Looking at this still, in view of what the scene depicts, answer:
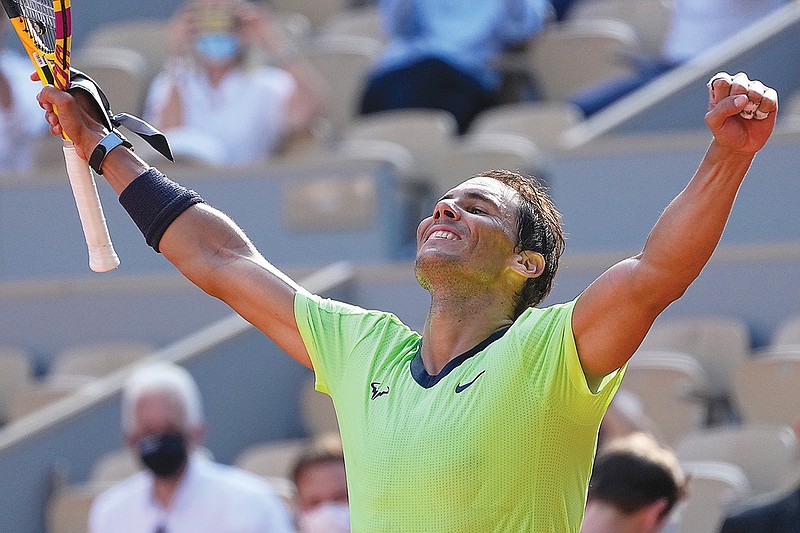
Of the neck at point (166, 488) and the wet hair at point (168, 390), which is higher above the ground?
the wet hair at point (168, 390)

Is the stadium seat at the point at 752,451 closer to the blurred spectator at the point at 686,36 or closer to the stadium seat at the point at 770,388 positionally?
the stadium seat at the point at 770,388

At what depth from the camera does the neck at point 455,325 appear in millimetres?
2715

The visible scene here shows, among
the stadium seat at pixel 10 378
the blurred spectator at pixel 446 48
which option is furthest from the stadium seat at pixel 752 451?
the blurred spectator at pixel 446 48

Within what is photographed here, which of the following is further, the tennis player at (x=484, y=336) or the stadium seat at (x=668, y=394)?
the stadium seat at (x=668, y=394)

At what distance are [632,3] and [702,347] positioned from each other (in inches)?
139

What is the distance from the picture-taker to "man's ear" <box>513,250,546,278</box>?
2.76 m

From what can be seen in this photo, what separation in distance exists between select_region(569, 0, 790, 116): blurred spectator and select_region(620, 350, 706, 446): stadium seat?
8.71 ft

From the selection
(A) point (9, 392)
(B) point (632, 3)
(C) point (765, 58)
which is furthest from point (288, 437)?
(B) point (632, 3)

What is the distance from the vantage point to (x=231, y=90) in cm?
788

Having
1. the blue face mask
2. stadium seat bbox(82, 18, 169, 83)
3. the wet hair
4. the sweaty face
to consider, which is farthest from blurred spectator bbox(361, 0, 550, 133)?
the sweaty face

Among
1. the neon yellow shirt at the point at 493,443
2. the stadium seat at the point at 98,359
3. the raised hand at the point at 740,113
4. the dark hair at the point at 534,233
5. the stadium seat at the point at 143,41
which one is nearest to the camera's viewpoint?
the raised hand at the point at 740,113

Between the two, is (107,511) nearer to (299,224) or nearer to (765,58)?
(299,224)

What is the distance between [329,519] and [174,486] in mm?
944

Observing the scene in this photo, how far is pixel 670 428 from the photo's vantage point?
568 centimetres
